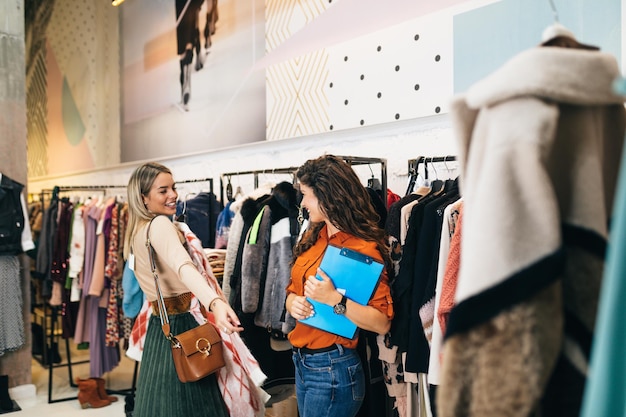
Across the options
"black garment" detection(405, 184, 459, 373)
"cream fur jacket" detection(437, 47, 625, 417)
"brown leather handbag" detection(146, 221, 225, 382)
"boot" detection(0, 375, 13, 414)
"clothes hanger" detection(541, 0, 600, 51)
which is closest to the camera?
"cream fur jacket" detection(437, 47, 625, 417)

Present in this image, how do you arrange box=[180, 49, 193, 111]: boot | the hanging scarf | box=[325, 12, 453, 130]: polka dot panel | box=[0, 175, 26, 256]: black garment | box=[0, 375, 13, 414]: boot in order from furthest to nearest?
box=[180, 49, 193, 111]: boot, box=[0, 375, 13, 414]: boot, box=[0, 175, 26, 256]: black garment, box=[325, 12, 453, 130]: polka dot panel, the hanging scarf

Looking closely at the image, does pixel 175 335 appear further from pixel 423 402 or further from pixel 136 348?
pixel 423 402

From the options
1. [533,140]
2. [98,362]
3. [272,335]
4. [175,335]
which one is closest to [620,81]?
[533,140]

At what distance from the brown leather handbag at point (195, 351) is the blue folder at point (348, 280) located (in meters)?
0.51

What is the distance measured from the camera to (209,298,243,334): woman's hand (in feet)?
7.11

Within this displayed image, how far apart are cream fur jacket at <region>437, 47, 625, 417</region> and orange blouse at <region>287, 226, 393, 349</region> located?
4.74 ft

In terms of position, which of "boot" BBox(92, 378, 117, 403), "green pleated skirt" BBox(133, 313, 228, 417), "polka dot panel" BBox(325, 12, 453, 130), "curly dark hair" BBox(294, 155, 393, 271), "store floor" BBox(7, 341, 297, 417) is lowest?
"store floor" BBox(7, 341, 297, 417)

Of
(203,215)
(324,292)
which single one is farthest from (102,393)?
(324,292)

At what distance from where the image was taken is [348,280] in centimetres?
224

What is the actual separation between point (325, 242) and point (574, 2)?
151 centimetres

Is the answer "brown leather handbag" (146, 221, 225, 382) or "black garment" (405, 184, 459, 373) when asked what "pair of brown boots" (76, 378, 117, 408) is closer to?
"brown leather handbag" (146, 221, 225, 382)

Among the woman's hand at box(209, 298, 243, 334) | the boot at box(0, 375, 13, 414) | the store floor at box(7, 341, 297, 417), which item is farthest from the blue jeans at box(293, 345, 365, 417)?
the boot at box(0, 375, 13, 414)

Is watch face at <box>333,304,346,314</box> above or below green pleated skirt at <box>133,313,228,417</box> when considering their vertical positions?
above

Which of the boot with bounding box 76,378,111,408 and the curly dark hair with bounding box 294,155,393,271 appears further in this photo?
the boot with bounding box 76,378,111,408
